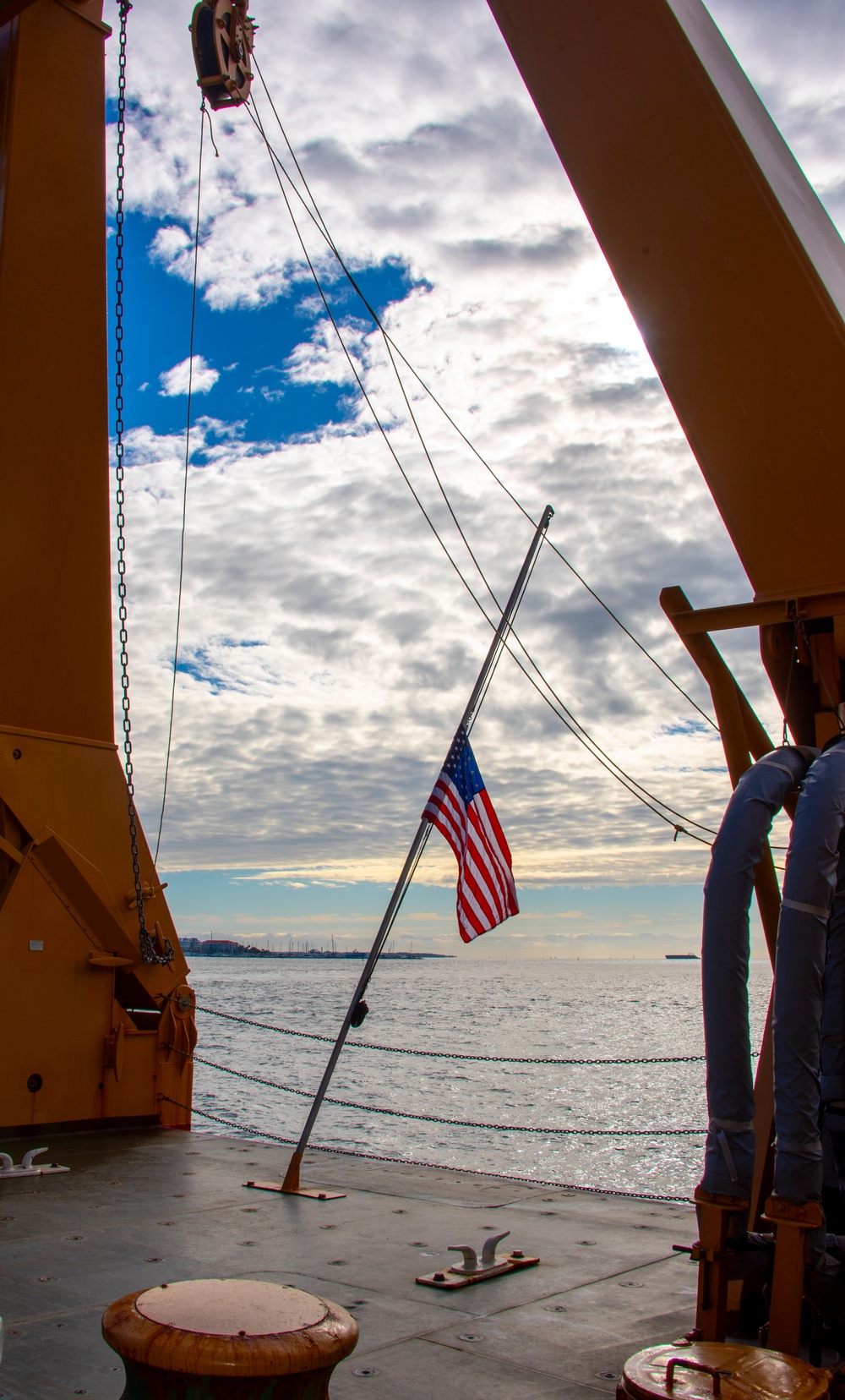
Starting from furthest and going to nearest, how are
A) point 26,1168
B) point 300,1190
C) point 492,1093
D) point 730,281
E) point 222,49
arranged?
point 492,1093, point 222,49, point 26,1168, point 300,1190, point 730,281

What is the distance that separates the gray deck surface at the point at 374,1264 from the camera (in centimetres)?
377

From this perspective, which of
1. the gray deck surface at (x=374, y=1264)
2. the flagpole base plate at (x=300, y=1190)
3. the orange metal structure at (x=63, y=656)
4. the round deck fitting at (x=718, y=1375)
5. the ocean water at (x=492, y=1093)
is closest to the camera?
the round deck fitting at (x=718, y=1375)

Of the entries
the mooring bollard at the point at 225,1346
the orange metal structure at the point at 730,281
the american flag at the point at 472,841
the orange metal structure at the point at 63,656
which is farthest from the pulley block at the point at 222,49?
the mooring bollard at the point at 225,1346

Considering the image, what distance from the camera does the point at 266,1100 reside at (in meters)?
24.7

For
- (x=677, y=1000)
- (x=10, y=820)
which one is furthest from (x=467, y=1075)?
(x=677, y=1000)

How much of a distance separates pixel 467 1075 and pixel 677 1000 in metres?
69.5

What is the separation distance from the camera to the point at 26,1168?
6988mm

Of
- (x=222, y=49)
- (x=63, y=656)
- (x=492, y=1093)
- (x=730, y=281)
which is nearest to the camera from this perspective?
(x=730, y=281)

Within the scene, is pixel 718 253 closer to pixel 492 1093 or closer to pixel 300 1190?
pixel 300 1190

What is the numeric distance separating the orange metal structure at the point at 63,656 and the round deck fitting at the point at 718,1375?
268 inches

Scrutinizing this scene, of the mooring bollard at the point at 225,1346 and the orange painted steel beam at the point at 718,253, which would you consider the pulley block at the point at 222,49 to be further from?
the mooring bollard at the point at 225,1346

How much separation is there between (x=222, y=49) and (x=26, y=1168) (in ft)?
27.2

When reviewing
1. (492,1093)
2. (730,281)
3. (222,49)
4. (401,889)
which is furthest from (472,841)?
(492,1093)

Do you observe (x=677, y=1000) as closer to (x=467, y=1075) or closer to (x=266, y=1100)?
(x=467, y=1075)
